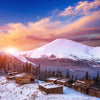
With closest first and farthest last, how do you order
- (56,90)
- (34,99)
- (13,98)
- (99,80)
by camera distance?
(34,99), (13,98), (56,90), (99,80)

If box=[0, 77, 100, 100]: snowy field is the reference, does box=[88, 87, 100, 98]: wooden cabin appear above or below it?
below

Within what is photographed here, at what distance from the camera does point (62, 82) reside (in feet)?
160

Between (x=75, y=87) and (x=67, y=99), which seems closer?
(x=67, y=99)

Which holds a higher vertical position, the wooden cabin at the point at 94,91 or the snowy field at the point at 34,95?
the snowy field at the point at 34,95

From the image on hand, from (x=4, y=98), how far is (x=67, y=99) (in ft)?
57.7

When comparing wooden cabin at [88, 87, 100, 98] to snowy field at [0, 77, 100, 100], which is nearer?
snowy field at [0, 77, 100, 100]

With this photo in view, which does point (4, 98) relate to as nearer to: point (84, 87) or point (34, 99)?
point (34, 99)

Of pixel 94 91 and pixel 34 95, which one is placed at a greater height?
pixel 34 95

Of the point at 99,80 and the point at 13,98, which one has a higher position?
the point at 13,98

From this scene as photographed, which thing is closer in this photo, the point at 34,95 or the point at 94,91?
the point at 34,95

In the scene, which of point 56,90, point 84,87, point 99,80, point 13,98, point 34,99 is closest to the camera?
point 34,99

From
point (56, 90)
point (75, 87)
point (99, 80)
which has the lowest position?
point (99, 80)

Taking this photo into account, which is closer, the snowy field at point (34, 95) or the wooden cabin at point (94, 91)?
the snowy field at point (34, 95)

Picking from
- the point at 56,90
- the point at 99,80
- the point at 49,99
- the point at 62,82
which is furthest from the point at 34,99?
the point at 99,80
